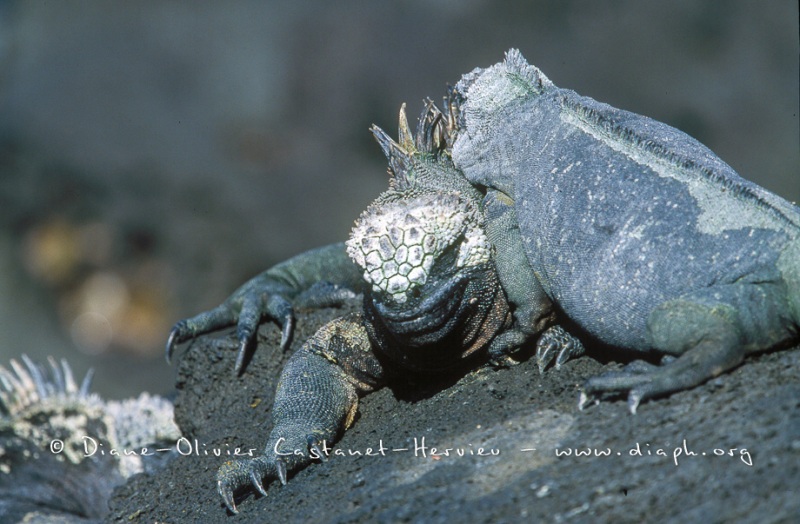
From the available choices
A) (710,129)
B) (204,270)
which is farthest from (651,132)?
(204,270)

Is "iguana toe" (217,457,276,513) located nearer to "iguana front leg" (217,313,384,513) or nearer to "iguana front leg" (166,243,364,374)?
"iguana front leg" (217,313,384,513)

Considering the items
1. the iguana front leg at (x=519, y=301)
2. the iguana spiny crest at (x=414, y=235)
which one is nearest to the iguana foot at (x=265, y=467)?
the iguana spiny crest at (x=414, y=235)

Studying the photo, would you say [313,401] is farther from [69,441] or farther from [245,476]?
[69,441]

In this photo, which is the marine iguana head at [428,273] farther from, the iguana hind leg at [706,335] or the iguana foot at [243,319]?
the iguana foot at [243,319]

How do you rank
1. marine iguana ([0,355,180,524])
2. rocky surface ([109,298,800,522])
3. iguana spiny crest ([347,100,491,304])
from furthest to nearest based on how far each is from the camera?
marine iguana ([0,355,180,524]), iguana spiny crest ([347,100,491,304]), rocky surface ([109,298,800,522])

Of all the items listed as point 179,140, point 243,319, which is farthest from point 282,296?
point 179,140

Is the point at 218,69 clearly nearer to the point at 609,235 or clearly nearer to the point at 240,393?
the point at 240,393

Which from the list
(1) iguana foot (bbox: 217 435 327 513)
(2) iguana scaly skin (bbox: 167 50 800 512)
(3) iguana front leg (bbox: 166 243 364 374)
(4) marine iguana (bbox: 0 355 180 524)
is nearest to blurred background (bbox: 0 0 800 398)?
(3) iguana front leg (bbox: 166 243 364 374)
